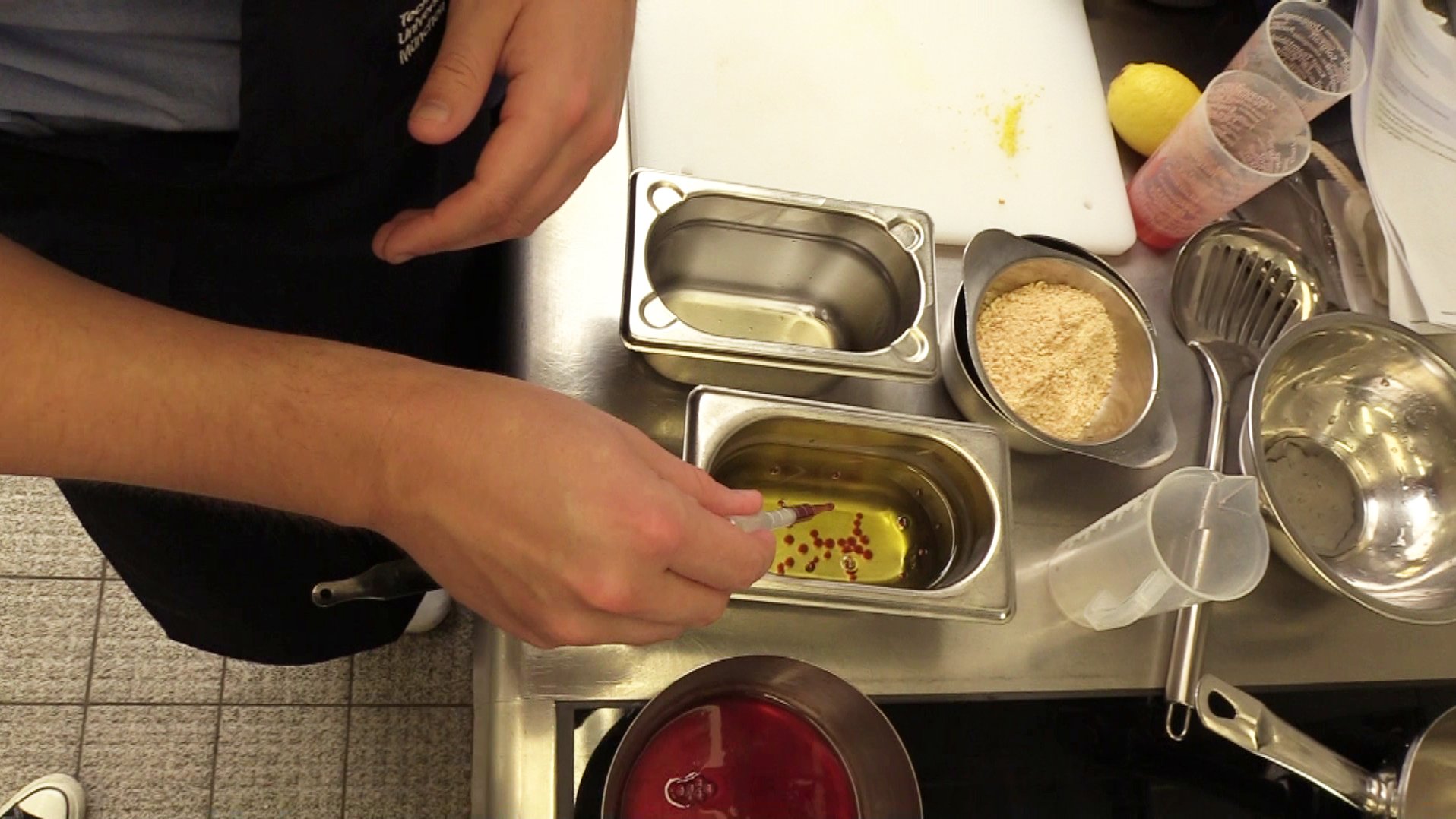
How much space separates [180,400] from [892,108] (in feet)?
A: 2.32

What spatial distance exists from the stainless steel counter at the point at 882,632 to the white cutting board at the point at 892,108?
80mm

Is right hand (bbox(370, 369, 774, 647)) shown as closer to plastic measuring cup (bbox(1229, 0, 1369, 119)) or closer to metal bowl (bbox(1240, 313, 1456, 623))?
metal bowl (bbox(1240, 313, 1456, 623))

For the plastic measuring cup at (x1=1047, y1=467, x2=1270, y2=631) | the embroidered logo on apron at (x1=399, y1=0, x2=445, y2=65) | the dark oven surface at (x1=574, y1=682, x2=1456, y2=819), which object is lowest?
the dark oven surface at (x1=574, y1=682, x2=1456, y2=819)

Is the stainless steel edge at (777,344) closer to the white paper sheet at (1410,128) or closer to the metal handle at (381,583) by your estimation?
the metal handle at (381,583)

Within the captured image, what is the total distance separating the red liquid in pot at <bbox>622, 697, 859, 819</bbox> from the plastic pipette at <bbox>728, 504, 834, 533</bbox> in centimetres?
12

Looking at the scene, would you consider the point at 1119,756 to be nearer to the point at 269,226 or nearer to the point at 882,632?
the point at 882,632

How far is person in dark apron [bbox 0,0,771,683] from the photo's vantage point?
0.49 metres

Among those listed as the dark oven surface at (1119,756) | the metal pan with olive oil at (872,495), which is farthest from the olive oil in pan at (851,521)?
the dark oven surface at (1119,756)

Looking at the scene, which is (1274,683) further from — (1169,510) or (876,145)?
(876,145)

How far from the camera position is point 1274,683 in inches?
29.4

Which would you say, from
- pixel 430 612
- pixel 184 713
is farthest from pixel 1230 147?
pixel 184 713

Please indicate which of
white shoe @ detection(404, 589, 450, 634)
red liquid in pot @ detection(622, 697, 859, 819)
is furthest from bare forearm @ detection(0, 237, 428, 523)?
white shoe @ detection(404, 589, 450, 634)

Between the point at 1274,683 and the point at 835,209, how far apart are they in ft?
1.78

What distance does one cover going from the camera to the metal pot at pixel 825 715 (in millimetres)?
583
